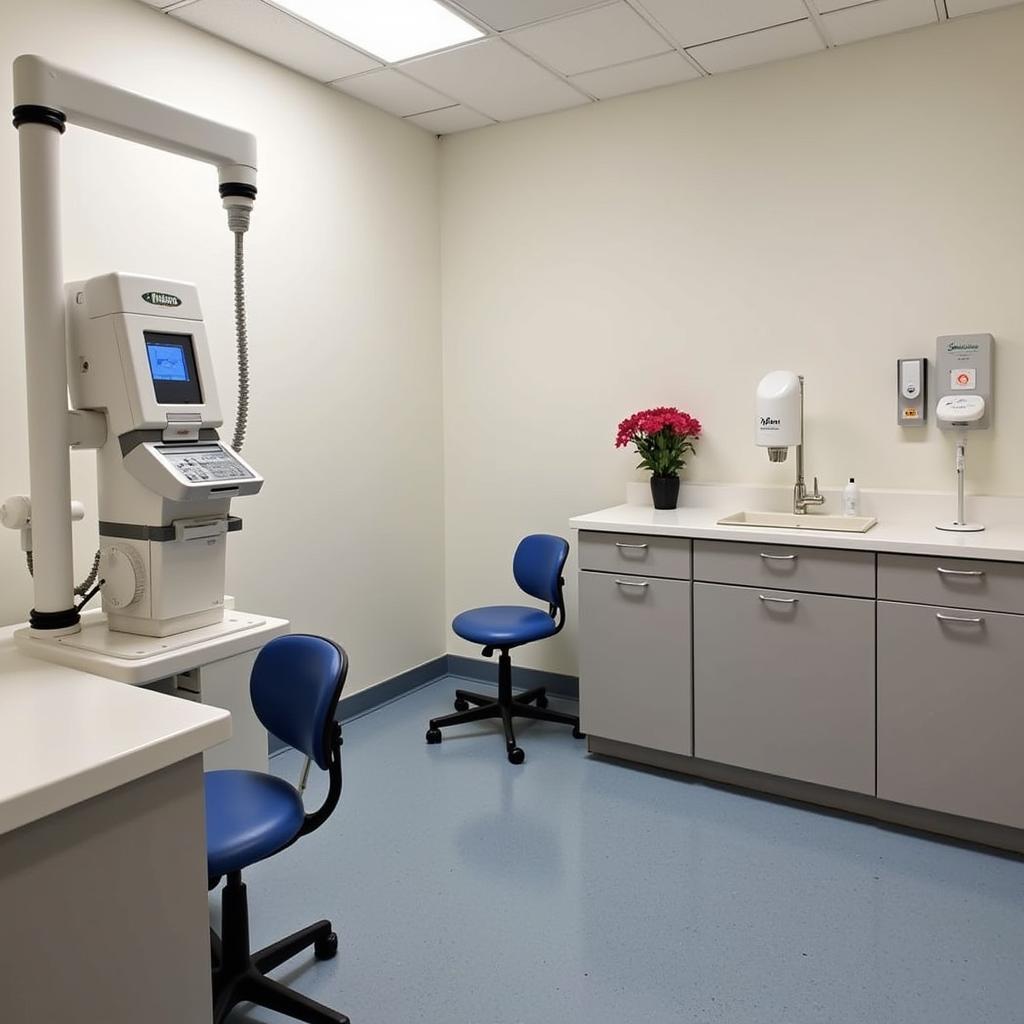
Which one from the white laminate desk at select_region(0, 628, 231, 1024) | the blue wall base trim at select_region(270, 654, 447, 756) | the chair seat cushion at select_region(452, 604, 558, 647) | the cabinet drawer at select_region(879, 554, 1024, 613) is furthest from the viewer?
the blue wall base trim at select_region(270, 654, 447, 756)

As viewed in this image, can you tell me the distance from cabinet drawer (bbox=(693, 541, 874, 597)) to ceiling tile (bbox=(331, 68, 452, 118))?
210 cm

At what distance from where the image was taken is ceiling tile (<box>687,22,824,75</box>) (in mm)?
2953

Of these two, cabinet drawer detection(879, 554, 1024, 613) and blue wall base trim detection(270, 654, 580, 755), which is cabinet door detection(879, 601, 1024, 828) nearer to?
cabinet drawer detection(879, 554, 1024, 613)

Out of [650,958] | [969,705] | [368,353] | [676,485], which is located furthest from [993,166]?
[650,958]

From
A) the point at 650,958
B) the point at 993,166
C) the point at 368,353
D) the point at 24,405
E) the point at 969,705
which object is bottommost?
the point at 650,958

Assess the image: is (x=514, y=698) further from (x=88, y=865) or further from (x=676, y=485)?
(x=88, y=865)

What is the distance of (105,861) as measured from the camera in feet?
4.19

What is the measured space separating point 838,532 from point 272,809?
75.8 inches

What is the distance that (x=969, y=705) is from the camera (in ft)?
8.28

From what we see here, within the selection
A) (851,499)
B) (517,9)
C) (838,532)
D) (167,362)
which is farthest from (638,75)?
(167,362)

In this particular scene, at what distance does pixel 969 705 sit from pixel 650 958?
1203 mm

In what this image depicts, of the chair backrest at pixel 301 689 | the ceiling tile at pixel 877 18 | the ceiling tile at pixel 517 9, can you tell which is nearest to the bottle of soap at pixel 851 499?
the ceiling tile at pixel 877 18

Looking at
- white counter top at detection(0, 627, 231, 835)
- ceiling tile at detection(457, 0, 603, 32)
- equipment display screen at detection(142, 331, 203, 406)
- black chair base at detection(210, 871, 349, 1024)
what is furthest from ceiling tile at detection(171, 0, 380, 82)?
black chair base at detection(210, 871, 349, 1024)

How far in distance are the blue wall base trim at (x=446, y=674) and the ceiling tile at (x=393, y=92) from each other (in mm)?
2462
